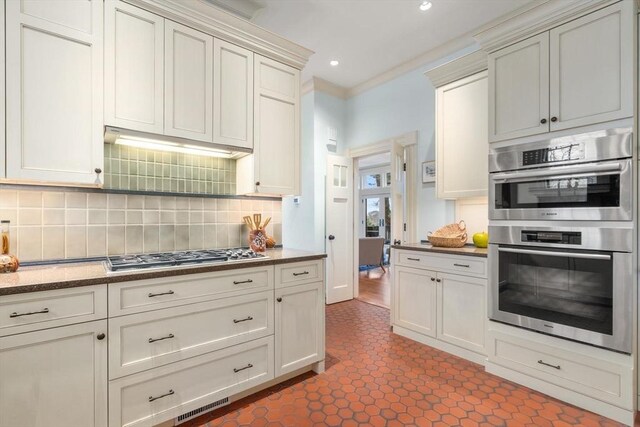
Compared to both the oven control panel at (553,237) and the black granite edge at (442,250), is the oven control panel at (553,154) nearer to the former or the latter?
the oven control panel at (553,237)

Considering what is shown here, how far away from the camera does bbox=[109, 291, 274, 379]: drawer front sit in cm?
156

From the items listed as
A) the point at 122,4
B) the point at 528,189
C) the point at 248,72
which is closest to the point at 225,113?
the point at 248,72

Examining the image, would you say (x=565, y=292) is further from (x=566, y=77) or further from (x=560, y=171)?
(x=566, y=77)

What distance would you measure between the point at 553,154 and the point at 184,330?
266cm

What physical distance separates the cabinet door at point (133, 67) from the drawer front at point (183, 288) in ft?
3.19

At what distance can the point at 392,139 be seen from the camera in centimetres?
389

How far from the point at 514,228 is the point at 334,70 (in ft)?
9.97

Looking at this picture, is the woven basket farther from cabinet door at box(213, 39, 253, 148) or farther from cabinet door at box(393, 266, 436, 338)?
cabinet door at box(213, 39, 253, 148)

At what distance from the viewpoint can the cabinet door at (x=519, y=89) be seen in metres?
2.15

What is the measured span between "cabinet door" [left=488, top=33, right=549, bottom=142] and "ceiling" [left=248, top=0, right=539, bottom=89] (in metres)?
0.86

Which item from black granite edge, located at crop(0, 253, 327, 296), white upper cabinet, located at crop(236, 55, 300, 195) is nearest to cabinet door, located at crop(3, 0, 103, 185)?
black granite edge, located at crop(0, 253, 327, 296)

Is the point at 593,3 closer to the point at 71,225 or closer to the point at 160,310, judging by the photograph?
the point at 160,310

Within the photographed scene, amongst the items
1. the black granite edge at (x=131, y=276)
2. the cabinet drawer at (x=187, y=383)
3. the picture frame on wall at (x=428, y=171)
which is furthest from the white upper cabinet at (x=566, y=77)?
the cabinet drawer at (x=187, y=383)

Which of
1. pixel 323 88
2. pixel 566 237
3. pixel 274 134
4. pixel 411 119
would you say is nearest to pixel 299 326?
pixel 274 134
